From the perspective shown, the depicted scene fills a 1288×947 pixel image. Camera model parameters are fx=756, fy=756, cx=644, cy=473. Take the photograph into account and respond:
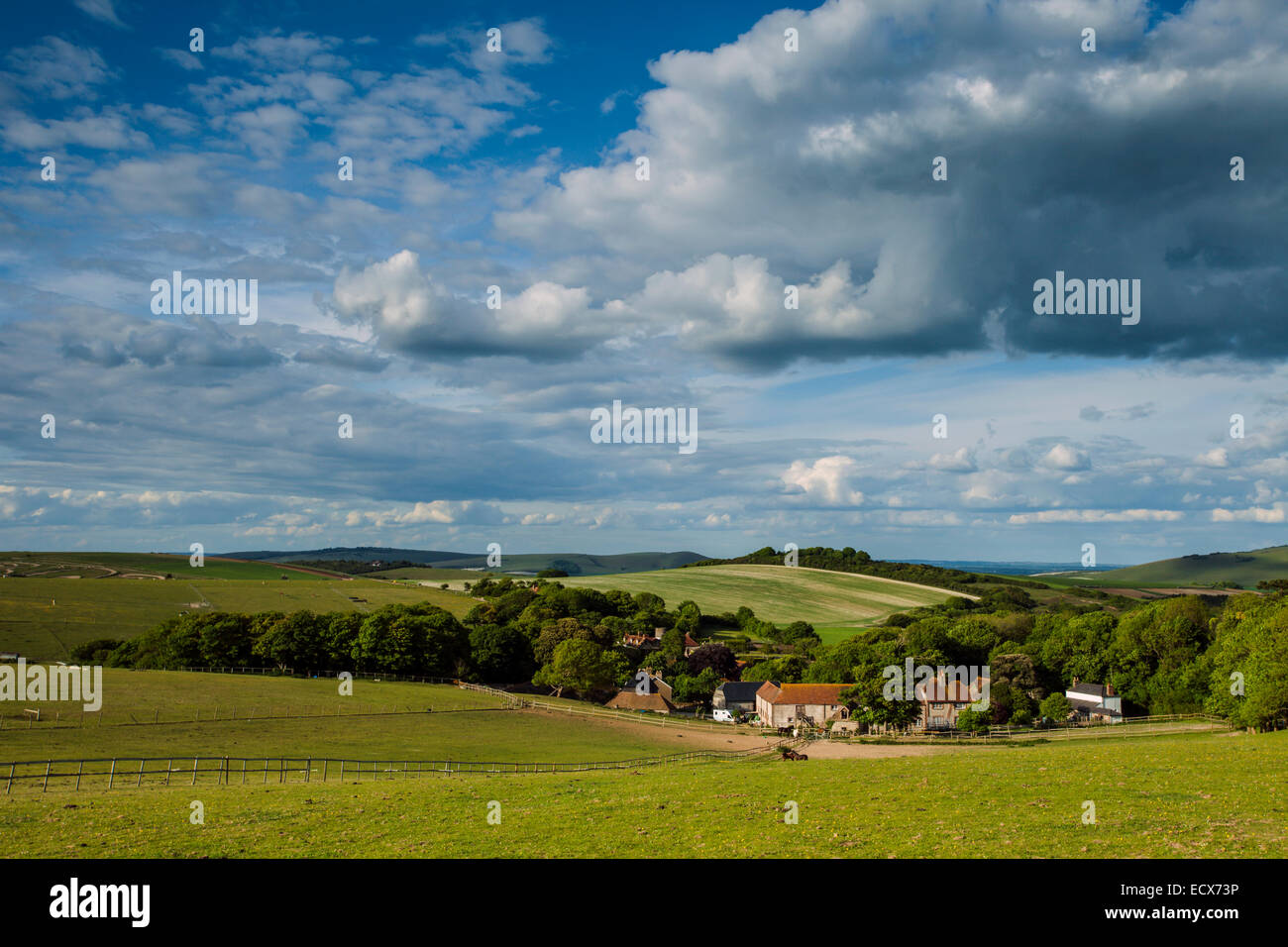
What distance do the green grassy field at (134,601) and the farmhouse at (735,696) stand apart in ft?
179

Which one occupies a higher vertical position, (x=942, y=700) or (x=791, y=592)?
(x=791, y=592)

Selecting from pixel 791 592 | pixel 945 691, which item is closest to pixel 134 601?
pixel 945 691

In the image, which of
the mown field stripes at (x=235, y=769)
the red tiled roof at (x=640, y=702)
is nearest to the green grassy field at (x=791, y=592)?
the red tiled roof at (x=640, y=702)

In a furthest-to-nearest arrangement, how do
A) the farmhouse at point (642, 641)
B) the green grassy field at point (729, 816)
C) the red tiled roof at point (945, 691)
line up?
the farmhouse at point (642, 641) → the red tiled roof at point (945, 691) → the green grassy field at point (729, 816)

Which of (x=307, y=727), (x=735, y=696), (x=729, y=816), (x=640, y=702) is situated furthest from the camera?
→ (x=735, y=696)

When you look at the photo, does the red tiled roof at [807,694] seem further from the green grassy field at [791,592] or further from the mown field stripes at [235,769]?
the mown field stripes at [235,769]

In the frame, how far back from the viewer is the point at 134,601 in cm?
11769

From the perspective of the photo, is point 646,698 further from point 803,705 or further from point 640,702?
point 803,705

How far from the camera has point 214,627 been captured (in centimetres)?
9469

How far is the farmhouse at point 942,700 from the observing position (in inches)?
3164

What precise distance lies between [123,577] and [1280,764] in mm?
173585

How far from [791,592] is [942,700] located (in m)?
85.3
